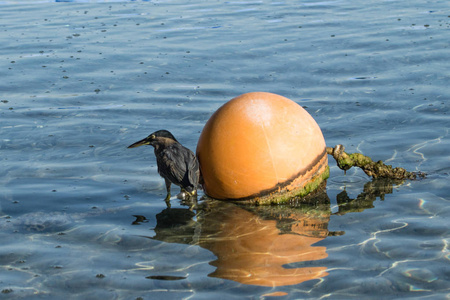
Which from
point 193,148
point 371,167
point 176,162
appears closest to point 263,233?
point 176,162

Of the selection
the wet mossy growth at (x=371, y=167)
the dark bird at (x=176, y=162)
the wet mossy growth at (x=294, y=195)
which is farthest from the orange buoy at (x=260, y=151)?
the wet mossy growth at (x=371, y=167)

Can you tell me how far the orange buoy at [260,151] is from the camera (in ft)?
23.2

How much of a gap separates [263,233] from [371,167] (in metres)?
2.06

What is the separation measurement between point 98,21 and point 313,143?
14.5 meters

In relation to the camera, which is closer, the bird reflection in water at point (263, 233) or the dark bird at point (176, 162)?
the bird reflection in water at point (263, 233)

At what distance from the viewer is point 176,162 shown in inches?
295

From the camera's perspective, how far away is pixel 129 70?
14.1 meters

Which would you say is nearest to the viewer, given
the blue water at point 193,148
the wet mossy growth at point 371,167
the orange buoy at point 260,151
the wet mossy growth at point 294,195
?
the blue water at point 193,148

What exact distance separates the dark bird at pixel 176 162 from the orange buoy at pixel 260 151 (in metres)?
0.13

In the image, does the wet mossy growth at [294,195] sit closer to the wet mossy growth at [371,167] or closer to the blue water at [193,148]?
the blue water at [193,148]

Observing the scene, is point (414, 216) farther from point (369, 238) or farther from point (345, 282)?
point (345, 282)

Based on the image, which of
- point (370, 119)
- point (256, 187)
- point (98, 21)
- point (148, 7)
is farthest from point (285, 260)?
point (148, 7)

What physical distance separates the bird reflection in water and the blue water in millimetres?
24

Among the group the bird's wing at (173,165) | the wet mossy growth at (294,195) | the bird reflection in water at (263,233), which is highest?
the bird's wing at (173,165)
